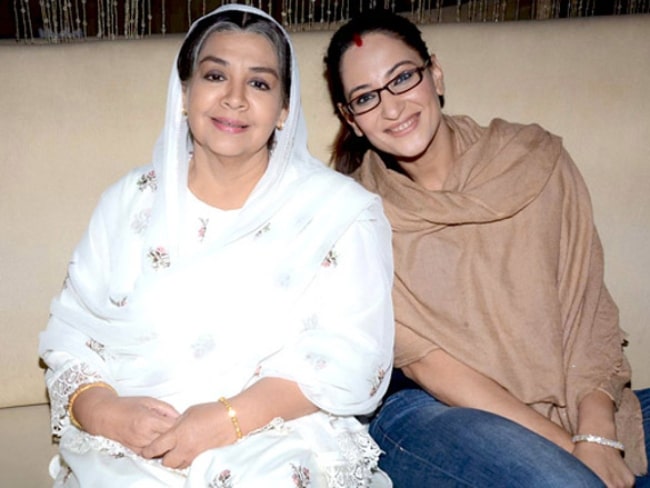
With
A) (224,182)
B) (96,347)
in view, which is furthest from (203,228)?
(96,347)

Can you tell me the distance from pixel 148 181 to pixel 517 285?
860 millimetres

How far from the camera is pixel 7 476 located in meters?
1.94

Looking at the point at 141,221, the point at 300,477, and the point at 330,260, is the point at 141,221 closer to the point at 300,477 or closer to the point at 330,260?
the point at 330,260

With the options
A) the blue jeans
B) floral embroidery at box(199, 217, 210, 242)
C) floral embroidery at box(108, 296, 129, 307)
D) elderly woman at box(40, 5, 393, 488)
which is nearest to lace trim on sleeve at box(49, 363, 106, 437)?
elderly woman at box(40, 5, 393, 488)

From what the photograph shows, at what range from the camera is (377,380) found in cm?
172

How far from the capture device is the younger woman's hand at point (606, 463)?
165cm

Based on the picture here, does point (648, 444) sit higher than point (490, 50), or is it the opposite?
point (490, 50)

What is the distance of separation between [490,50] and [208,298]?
0.99m

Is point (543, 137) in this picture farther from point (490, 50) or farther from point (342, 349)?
point (342, 349)

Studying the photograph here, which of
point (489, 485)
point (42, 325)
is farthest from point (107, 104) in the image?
point (489, 485)

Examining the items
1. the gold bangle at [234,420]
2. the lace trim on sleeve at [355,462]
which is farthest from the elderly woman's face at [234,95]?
the lace trim on sleeve at [355,462]

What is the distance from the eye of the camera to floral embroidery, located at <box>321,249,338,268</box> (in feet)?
5.75

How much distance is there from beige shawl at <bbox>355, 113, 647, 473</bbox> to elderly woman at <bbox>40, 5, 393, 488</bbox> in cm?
11

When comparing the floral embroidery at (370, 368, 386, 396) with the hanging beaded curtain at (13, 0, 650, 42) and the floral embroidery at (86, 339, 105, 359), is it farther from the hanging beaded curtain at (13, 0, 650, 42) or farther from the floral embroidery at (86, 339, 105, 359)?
the hanging beaded curtain at (13, 0, 650, 42)
